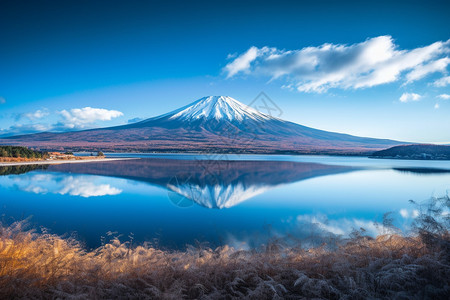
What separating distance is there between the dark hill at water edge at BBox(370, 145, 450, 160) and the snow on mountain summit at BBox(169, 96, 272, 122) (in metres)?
48.6

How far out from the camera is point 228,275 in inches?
94.7

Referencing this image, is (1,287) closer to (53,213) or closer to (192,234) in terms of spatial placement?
(192,234)

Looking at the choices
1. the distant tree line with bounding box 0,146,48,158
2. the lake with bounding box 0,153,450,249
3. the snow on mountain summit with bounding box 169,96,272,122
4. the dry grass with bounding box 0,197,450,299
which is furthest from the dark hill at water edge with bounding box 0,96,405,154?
the dry grass with bounding box 0,197,450,299

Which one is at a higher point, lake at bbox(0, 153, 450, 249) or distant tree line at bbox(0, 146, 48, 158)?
distant tree line at bbox(0, 146, 48, 158)

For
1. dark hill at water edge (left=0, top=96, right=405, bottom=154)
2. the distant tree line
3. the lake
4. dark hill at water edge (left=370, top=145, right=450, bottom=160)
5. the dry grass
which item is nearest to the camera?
the dry grass

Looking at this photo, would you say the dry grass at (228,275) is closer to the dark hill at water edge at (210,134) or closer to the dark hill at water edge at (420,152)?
the dark hill at water edge at (420,152)

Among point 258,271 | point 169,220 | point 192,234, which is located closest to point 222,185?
point 169,220

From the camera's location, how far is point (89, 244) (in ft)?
12.4

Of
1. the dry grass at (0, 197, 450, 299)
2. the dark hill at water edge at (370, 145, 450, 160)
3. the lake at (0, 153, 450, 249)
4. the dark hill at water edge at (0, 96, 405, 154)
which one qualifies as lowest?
the lake at (0, 153, 450, 249)

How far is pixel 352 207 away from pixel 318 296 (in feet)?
17.8

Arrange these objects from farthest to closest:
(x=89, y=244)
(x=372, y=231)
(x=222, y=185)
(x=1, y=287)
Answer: (x=222, y=185), (x=372, y=231), (x=89, y=244), (x=1, y=287)

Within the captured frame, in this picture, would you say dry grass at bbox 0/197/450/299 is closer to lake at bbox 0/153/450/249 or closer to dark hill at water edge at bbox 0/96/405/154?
lake at bbox 0/153/450/249

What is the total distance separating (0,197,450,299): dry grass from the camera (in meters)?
1.99

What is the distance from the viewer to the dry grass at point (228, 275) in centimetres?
199
